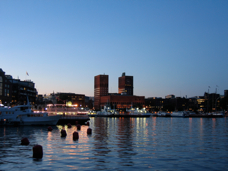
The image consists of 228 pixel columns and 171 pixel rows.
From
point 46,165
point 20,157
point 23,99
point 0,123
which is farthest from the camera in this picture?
point 23,99

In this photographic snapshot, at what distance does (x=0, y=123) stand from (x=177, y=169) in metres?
64.5

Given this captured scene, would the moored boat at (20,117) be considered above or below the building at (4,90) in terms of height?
below

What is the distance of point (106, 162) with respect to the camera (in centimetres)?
2636

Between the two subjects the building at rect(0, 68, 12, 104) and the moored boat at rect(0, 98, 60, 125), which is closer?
the moored boat at rect(0, 98, 60, 125)

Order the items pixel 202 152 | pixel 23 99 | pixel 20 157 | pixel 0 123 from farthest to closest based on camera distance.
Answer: pixel 23 99 → pixel 0 123 → pixel 202 152 → pixel 20 157

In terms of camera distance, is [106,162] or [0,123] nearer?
[106,162]

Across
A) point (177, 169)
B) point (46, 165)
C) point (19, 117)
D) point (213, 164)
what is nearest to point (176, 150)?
point (213, 164)

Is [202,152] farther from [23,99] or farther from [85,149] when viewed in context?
[23,99]

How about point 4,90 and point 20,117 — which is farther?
point 4,90

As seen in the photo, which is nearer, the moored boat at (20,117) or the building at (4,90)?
the moored boat at (20,117)

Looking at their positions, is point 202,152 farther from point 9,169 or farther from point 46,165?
point 9,169

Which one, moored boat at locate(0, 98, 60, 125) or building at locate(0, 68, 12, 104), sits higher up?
building at locate(0, 68, 12, 104)

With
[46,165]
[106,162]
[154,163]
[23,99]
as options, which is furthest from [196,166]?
[23,99]

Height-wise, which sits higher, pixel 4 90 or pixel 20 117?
pixel 4 90
